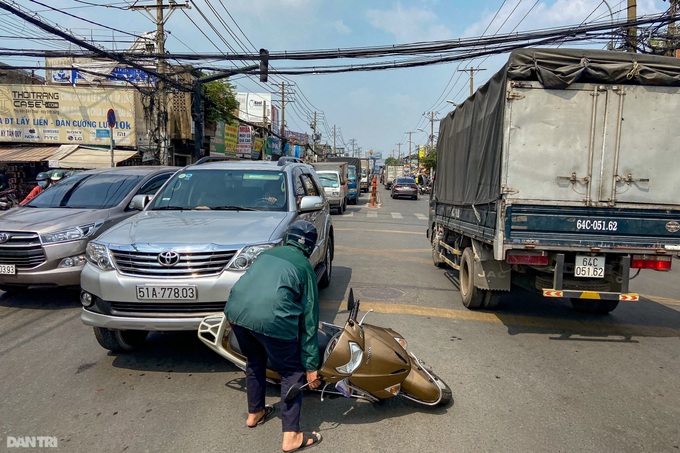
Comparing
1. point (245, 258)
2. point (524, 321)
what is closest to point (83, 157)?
point (245, 258)

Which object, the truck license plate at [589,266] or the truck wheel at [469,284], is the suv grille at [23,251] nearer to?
the truck wheel at [469,284]

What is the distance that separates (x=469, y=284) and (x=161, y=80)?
55.0 ft

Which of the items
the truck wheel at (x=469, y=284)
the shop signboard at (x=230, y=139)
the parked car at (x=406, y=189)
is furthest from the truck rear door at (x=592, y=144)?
the parked car at (x=406, y=189)

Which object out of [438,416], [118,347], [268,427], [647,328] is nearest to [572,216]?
[647,328]

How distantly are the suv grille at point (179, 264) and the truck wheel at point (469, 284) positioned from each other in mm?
3549

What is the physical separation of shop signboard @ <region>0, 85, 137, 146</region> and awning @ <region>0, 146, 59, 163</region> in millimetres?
434

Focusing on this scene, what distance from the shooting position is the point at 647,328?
6066mm

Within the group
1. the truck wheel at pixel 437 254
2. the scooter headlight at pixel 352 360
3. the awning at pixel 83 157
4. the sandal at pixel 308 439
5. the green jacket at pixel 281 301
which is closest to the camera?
the green jacket at pixel 281 301

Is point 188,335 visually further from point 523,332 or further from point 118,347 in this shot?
point 523,332

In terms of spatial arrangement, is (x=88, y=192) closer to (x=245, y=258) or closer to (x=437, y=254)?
(x=245, y=258)

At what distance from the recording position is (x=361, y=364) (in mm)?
3354

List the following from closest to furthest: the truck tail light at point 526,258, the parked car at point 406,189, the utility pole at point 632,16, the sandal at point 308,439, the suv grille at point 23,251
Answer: the sandal at point 308,439, the truck tail light at point 526,258, the suv grille at point 23,251, the utility pole at point 632,16, the parked car at point 406,189

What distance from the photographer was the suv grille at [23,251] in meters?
6.15

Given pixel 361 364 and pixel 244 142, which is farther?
pixel 244 142
